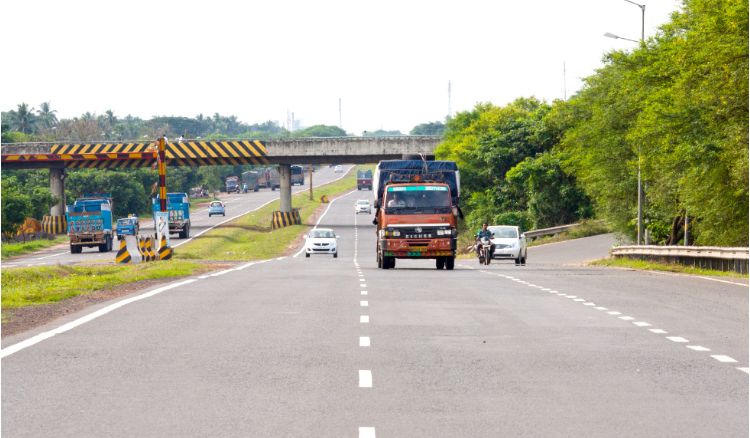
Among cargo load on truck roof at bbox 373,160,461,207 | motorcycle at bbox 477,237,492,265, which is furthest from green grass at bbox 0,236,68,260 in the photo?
cargo load on truck roof at bbox 373,160,461,207

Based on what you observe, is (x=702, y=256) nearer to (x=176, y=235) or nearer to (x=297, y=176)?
(x=176, y=235)

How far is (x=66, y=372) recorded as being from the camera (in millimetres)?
11695

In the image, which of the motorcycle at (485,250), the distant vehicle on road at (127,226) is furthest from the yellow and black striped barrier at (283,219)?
the motorcycle at (485,250)

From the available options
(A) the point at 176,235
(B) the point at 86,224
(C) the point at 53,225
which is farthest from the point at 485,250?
(C) the point at 53,225

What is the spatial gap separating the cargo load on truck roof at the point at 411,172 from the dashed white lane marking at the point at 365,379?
27501 mm

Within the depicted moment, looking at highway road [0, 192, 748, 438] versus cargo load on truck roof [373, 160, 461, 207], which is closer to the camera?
highway road [0, 192, 748, 438]

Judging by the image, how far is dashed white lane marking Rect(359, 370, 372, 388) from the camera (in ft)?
36.0

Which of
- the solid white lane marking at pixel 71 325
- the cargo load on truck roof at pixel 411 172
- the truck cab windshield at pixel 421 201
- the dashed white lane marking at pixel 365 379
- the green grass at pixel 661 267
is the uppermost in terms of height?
the cargo load on truck roof at pixel 411 172

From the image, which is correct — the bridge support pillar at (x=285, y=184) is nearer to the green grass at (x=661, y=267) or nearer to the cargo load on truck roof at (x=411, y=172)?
the green grass at (x=661, y=267)

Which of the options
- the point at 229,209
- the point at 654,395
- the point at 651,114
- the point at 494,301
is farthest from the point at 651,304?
the point at 229,209

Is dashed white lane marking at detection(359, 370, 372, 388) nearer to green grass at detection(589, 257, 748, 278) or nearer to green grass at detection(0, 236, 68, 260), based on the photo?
green grass at detection(589, 257, 748, 278)

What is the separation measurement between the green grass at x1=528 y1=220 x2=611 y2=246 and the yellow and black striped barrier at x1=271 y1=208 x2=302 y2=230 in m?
27.9

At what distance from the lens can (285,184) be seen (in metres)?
101

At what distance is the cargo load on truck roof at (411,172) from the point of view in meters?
39.5
